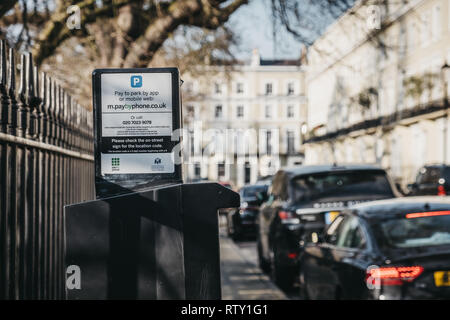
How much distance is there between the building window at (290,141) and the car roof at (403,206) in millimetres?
86373

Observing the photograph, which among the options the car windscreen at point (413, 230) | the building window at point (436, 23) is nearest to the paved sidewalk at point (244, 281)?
the car windscreen at point (413, 230)

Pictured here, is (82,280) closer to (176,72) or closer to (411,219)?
(176,72)

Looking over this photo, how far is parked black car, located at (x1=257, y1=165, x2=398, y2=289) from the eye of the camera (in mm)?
10945

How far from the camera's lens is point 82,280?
3.18 m

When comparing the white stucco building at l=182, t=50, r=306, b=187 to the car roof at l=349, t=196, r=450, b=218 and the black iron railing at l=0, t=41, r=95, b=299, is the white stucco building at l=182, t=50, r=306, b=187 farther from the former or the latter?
the black iron railing at l=0, t=41, r=95, b=299

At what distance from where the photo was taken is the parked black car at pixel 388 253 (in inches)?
239

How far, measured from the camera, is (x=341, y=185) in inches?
439

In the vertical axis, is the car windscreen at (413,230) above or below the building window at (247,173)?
above

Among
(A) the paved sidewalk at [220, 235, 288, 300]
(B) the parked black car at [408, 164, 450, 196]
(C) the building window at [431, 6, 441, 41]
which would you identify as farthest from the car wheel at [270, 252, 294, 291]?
(C) the building window at [431, 6, 441, 41]

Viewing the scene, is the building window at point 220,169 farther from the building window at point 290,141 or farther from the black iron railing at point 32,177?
the black iron railing at point 32,177

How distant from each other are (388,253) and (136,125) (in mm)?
3595

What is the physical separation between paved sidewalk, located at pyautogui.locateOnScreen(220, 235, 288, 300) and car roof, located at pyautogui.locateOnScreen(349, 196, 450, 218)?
9.72 ft
